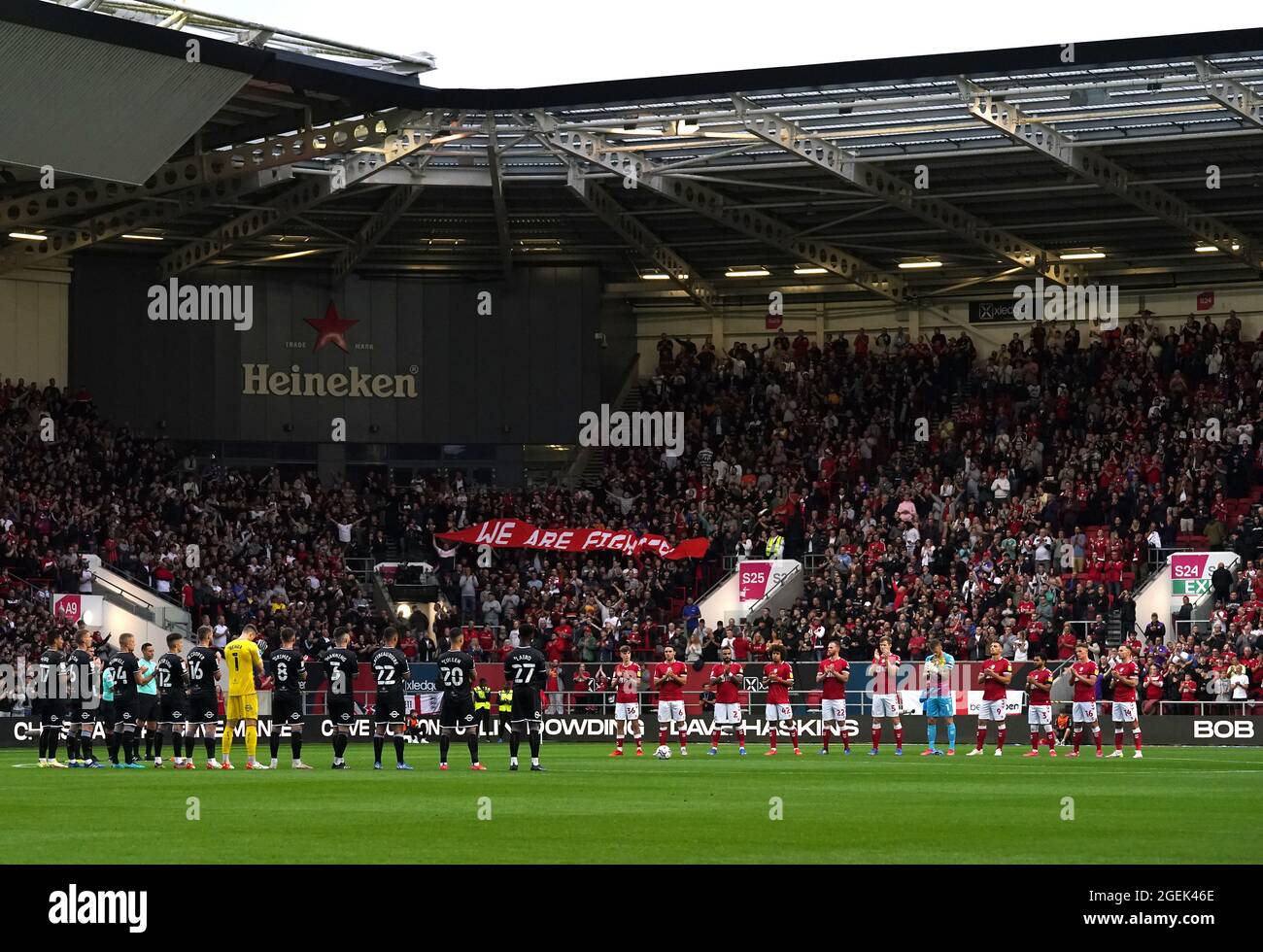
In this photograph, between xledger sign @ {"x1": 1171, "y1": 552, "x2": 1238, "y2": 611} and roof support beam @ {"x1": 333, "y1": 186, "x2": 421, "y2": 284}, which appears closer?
xledger sign @ {"x1": 1171, "y1": 552, "x2": 1238, "y2": 611}

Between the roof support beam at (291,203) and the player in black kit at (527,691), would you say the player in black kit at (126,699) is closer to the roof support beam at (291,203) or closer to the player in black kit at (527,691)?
the player in black kit at (527,691)

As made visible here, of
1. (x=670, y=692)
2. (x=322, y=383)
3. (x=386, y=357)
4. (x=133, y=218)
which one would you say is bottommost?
(x=670, y=692)

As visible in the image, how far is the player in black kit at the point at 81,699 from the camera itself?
2872 cm

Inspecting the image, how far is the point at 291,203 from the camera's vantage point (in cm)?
4750

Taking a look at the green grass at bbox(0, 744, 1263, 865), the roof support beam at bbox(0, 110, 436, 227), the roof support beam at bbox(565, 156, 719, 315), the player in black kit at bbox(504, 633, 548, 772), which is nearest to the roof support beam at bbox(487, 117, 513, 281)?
the roof support beam at bbox(565, 156, 719, 315)

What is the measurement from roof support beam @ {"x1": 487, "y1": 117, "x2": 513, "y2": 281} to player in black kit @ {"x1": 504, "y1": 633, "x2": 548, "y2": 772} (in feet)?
66.1

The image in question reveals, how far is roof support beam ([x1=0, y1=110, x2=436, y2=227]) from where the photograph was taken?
137ft

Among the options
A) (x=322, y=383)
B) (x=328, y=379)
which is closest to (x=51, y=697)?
(x=322, y=383)

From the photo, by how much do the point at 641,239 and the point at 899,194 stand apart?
367 inches

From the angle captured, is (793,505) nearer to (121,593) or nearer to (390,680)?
(121,593)

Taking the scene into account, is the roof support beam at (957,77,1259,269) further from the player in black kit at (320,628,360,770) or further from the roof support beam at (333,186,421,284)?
the player in black kit at (320,628,360,770)
